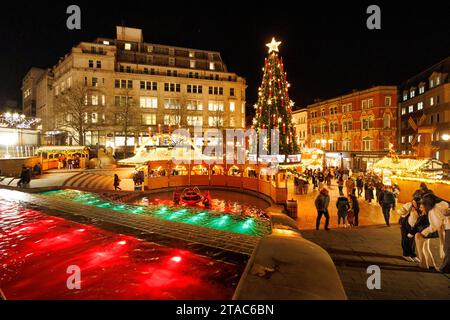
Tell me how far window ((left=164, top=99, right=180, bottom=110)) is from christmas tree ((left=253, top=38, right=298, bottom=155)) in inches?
1269

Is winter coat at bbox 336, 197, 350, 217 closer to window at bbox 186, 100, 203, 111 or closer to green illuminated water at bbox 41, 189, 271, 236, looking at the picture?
green illuminated water at bbox 41, 189, 271, 236

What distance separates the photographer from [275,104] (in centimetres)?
2247

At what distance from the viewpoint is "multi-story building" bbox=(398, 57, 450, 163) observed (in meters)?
32.3

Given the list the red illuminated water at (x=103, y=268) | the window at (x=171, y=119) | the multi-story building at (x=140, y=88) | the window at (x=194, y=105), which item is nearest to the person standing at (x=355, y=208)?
the red illuminated water at (x=103, y=268)

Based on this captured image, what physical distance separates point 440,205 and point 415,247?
1509mm

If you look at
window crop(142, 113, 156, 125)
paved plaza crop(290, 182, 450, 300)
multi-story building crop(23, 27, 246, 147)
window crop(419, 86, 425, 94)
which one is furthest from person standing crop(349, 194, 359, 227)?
window crop(142, 113, 156, 125)

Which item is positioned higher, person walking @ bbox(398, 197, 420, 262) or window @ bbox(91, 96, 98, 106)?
window @ bbox(91, 96, 98, 106)

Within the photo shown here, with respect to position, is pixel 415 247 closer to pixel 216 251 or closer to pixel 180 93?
pixel 216 251

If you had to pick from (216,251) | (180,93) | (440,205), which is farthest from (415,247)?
(180,93)

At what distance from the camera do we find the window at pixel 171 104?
172ft

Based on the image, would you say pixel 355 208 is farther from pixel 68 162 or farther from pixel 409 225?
pixel 68 162

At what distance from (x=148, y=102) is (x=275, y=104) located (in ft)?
114

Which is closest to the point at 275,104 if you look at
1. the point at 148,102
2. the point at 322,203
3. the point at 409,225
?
the point at 322,203

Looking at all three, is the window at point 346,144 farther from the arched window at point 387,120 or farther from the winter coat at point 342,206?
the winter coat at point 342,206
